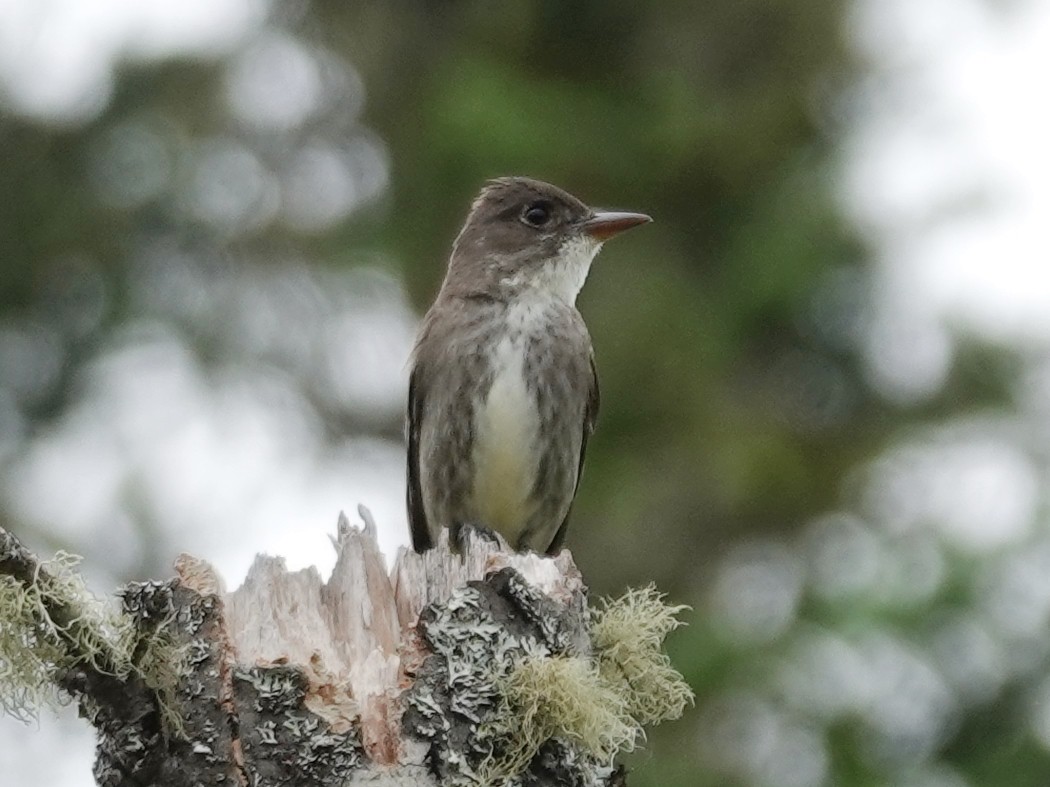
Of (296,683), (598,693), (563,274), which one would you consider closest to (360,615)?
(296,683)

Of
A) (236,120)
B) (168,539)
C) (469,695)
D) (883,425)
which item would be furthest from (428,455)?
(236,120)

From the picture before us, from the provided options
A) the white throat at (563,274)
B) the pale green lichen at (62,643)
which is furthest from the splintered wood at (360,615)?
the white throat at (563,274)

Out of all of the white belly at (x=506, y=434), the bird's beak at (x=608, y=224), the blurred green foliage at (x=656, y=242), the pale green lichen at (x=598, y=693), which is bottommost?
the pale green lichen at (x=598, y=693)

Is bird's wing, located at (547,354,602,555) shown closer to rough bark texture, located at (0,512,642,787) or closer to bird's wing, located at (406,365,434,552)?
bird's wing, located at (406,365,434,552)

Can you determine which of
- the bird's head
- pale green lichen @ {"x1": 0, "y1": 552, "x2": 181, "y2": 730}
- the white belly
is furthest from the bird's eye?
pale green lichen @ {"x1": 0, "y1": 552, "x2": 181, "y2": 730}

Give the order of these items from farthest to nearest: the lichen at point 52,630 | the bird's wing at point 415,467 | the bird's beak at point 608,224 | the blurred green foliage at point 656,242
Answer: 1. the blurred green foliage at point 656,242
2. the bird's beak at point 608,224
3. the bird's wing at point 415,467
4. the lichen at point 52,630

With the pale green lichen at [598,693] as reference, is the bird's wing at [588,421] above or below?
above

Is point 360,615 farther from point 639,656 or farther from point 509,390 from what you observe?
point 509,390

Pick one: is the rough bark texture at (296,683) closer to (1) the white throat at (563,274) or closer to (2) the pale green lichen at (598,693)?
(2) the pale green lichen at (598,693)
